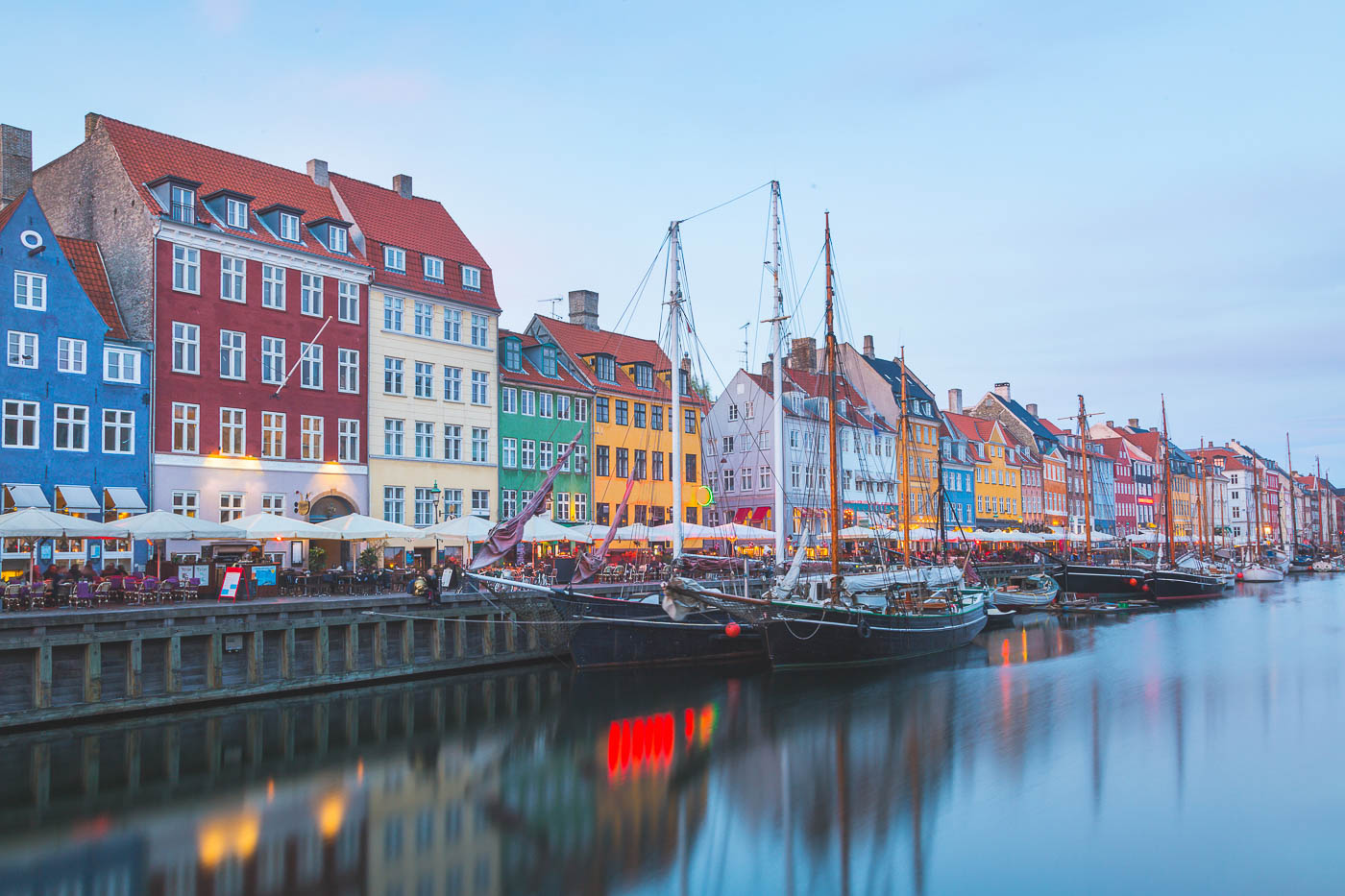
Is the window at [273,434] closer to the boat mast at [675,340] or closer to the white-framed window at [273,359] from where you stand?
the white-framed window at [273,359]

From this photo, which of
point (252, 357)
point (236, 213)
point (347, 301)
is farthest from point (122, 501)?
point (347, 301)

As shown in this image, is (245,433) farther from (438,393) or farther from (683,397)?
(683,397)

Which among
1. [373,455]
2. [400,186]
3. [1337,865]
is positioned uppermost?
[400,186]

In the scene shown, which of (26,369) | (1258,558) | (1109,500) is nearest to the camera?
(26,369)

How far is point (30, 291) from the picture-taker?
35.3 meters

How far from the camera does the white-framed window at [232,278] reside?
134 ft

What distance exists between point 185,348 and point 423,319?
11438 mm

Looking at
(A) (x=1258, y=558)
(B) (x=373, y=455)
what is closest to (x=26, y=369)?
(B) (x=373, y=455)

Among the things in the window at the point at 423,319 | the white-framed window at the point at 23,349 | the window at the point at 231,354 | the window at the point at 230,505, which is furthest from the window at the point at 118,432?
the window at the point at 423,319

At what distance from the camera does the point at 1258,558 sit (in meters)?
105

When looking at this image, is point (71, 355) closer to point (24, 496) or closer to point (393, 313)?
point (24, 496)

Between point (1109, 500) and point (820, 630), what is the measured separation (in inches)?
3809

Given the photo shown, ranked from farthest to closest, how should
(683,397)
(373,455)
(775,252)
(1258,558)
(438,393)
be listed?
(1258,558) → (683,397) → (438,393) → (373,455) → (775,252)

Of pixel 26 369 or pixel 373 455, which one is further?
pixel 373 455
